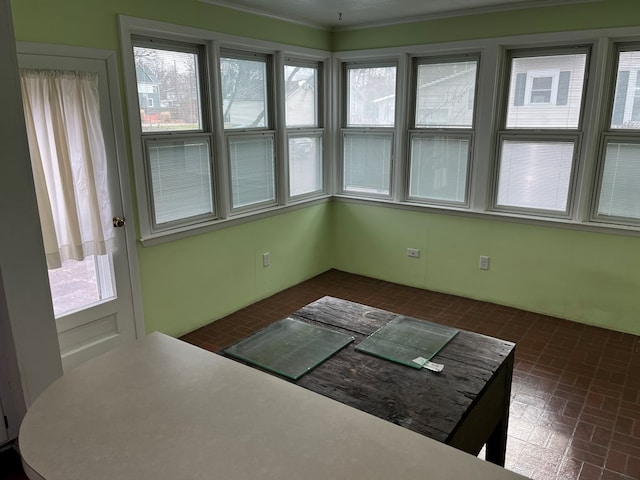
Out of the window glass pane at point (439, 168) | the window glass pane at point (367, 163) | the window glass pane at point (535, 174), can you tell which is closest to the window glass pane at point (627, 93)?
the window glass pane at point (535, 174)

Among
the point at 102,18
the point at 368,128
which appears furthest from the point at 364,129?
the point at 102,18

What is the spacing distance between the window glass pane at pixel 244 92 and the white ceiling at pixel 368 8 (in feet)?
1.44

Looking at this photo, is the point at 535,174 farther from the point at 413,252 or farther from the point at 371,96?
the point at 371,96

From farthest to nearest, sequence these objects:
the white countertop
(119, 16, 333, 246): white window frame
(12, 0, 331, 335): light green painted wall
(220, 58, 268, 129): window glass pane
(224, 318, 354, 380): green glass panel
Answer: (220, 58, 268, 129): window glass pane
(119, 16, 333, 246): white window frame
(12, 0, 331, 335): light green painted wall
(224, 318, 354, 380): green glass panel
the white countertop

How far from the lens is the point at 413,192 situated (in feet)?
15.6

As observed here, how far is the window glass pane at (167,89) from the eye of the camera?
326cm

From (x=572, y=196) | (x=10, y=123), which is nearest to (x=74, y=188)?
(x=10, y=123)

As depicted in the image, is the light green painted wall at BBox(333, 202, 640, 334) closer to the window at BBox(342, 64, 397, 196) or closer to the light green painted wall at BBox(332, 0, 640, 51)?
the window at BBox(342, 64, 397, 196)

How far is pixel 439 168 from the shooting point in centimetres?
453

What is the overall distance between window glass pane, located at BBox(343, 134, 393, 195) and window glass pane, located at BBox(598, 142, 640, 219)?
1.93 m

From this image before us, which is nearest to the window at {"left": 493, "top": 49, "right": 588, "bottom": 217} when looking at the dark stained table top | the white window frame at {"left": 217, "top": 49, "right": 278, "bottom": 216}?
the white window frame at {"left": 217, "top": 49, "right": 278, "bottom": 216}

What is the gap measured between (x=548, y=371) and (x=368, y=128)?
284cm

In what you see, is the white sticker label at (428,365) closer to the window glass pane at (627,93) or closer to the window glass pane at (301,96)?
the window glass pane at (627,93)

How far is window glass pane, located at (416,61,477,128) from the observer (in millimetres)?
4211
